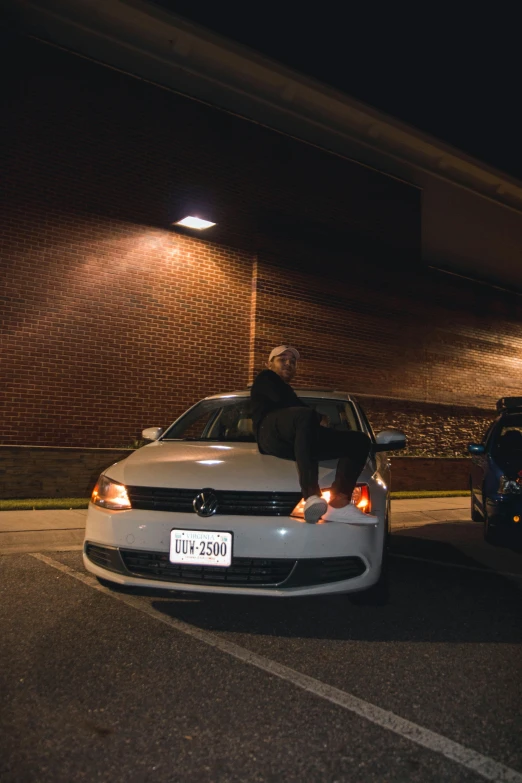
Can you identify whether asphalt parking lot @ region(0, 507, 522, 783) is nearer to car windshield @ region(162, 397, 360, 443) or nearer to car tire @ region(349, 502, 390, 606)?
car tire @ region(349, 502, 390, 606)

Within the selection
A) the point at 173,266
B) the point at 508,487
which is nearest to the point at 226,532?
the point at 508,487

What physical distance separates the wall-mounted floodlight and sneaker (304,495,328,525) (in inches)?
326

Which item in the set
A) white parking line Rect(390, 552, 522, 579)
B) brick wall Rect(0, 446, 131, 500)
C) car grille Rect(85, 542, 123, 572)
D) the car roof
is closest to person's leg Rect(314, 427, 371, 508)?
car grille Rect(85, 542, 123, 572)

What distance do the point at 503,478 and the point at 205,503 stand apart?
4.14m

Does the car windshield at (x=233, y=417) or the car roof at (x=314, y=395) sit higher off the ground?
the car roof at (x=314, y=395)

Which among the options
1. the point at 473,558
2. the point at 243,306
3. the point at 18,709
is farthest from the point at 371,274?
the point at 18,709

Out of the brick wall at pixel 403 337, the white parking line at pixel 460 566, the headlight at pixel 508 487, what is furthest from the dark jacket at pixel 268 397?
the brick wall at pixel 403 337

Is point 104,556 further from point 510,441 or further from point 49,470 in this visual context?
point 49,470

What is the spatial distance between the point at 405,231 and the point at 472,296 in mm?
2644

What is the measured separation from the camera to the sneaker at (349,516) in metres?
4.12

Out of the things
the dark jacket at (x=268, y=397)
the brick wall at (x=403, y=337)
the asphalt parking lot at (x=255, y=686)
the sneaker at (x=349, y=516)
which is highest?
the brick wall at (x=403, y=337)

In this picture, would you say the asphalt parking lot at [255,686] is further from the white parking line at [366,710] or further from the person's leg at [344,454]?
the person's leg at [344,454]

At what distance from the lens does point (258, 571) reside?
403cm

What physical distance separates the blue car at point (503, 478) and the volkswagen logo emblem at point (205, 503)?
400 cm
